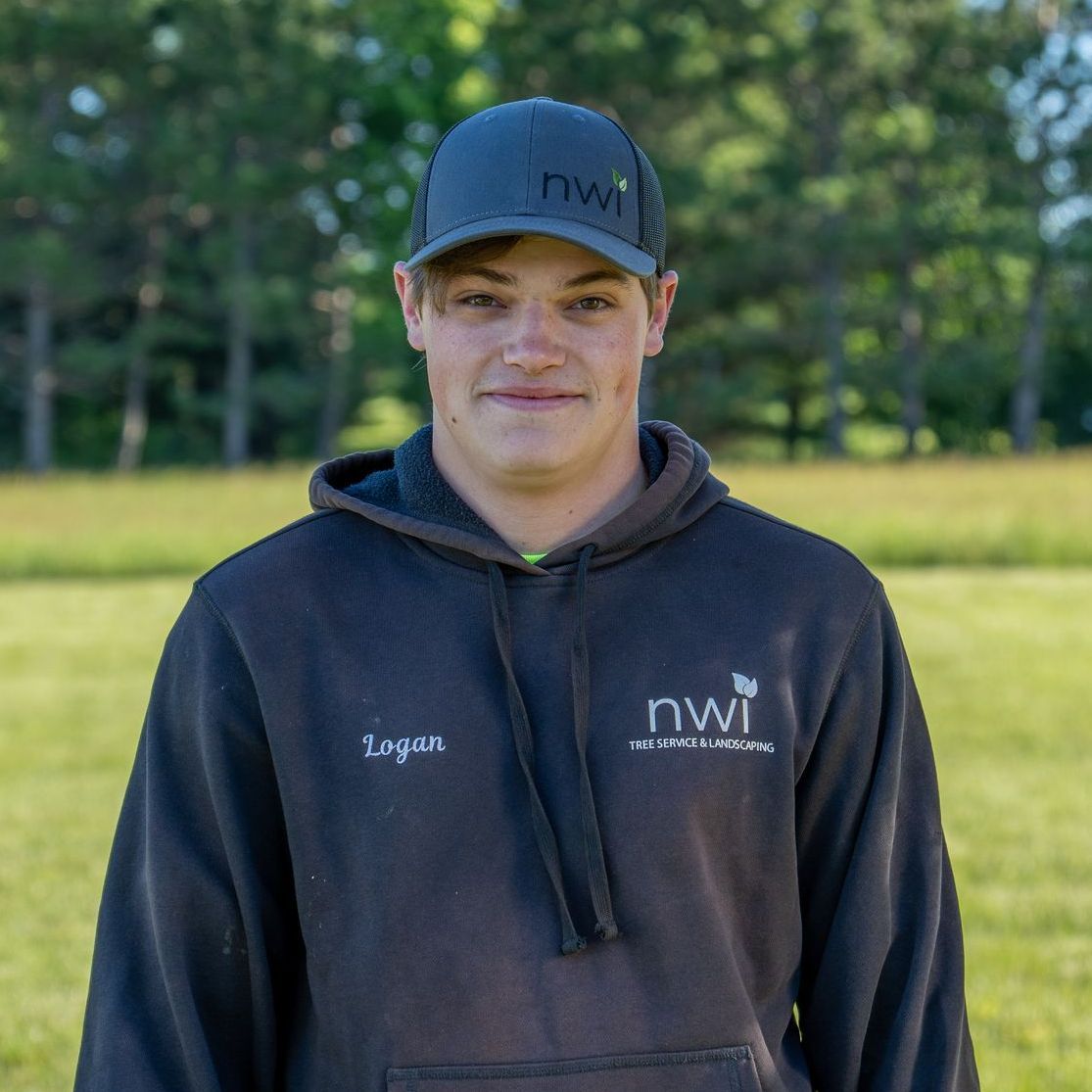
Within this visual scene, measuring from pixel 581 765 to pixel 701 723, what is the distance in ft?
0.52

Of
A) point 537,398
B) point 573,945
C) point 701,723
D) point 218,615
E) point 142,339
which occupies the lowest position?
point 573,945

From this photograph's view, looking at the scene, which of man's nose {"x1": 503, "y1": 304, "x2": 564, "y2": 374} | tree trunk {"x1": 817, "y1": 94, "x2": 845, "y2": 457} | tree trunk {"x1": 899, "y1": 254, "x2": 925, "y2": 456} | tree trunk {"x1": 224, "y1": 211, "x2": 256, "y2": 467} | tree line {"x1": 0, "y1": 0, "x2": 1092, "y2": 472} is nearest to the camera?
man's nose {"x1": 503, "y1": 304, "x2": 564, "y2": 374}

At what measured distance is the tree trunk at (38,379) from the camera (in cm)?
2886

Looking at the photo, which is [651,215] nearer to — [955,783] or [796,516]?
[955,783]

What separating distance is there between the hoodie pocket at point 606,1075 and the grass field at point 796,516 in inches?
431

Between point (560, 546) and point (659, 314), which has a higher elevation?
point (659, 314)

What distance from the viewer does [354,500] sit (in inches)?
75.8

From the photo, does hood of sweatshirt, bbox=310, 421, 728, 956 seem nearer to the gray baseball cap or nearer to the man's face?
the man's face

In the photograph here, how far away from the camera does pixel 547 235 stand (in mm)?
1776

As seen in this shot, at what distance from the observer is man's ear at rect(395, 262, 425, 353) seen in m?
1.97

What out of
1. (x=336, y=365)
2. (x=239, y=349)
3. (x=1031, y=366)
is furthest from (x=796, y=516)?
(x=1031, y=366)

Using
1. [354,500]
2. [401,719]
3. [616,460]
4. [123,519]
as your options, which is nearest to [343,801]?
[401,719]

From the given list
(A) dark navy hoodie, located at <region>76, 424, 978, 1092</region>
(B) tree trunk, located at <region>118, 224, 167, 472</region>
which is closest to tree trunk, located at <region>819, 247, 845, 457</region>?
(B) tree trunk, located at <region>118, 224, 167, 472</region>

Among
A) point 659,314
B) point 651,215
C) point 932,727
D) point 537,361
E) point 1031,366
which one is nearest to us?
point 537,361
